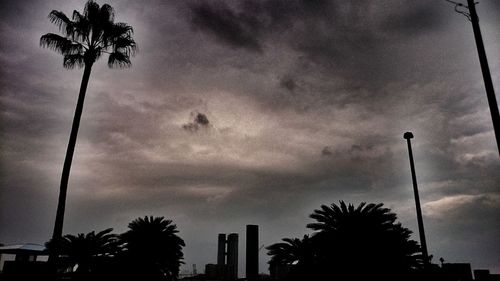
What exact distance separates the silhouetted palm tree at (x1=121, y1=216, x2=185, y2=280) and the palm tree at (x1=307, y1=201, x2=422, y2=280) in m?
13.1

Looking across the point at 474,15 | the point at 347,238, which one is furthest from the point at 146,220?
the point at 474,15

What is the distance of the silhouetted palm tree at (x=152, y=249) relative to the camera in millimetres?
30312

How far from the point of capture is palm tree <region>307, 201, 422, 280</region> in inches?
872

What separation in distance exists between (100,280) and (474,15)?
95.8ft

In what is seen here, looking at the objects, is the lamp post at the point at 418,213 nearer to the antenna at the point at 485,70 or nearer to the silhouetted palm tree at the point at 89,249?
the antenna at the point at 485,70

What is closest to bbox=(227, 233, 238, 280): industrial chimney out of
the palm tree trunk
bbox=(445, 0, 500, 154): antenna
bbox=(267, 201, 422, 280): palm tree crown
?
bbox=(267, 201, 422, 280): palm tree crown

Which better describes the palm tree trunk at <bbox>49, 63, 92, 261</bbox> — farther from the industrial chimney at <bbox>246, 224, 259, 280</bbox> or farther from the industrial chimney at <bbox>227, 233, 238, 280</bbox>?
the industrial chimney at <bbox>227, 233, 238, 280</bbox>

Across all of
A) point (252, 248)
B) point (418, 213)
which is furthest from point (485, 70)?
point (252, 248)

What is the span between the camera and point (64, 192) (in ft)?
58.9

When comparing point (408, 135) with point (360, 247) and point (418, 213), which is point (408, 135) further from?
point (360, 247)

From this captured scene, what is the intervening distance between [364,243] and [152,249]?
16783mm

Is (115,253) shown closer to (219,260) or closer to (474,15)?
(474,15)

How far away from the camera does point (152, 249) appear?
31016mm

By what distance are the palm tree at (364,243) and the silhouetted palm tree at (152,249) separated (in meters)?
13.1
